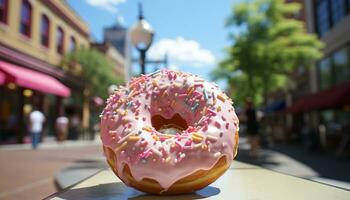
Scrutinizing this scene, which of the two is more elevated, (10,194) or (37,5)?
(37,5)

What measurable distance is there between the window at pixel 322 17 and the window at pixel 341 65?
2569 mm

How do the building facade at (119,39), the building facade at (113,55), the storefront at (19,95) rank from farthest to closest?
the building facade at (119,39), the building facade at (113,55), the storefront at (19,95)

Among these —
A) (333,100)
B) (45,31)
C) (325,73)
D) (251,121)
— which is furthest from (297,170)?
(45,31)

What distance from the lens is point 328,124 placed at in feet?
71.8

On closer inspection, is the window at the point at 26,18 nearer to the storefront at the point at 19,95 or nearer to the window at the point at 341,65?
the storefront at the point at 19,95

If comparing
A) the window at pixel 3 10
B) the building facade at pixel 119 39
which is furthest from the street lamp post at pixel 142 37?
the building facade at pixel 119 39

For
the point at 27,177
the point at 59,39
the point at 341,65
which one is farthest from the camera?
the point at 59,39

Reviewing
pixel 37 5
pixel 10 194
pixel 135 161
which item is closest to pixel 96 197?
pixel 135 161

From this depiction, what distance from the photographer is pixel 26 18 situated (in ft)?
63.9

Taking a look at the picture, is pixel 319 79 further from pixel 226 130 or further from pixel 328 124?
pixel 226 130

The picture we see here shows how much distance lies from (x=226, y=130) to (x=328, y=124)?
67.6 feet

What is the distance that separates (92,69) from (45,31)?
447 centimetres

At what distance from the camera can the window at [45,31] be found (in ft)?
71.0

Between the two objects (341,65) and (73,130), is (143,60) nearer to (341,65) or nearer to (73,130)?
(341,65)
